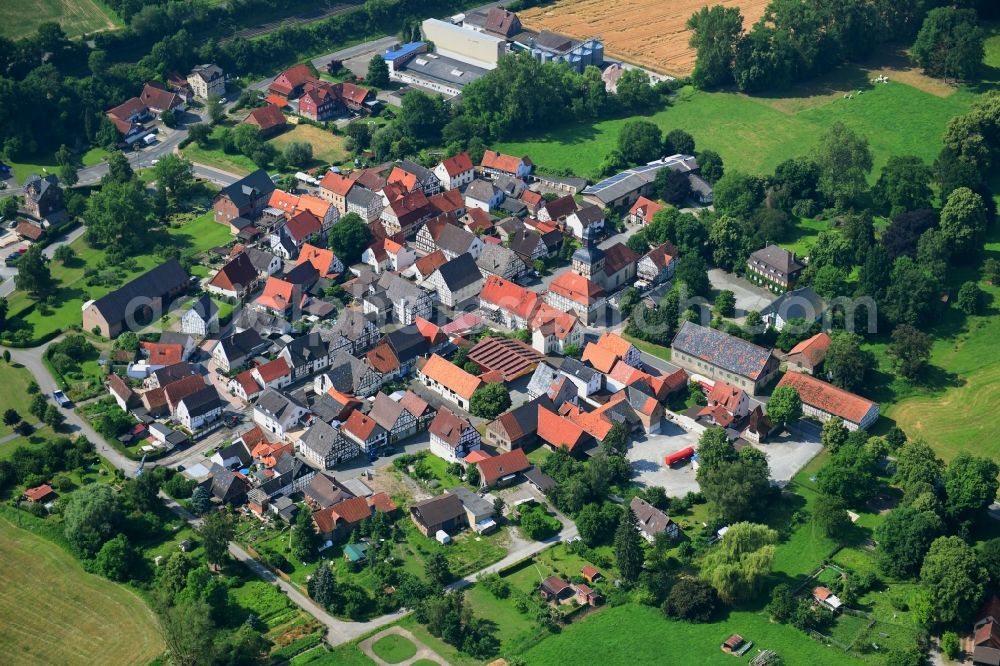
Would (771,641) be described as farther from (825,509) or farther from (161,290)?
(161,290)

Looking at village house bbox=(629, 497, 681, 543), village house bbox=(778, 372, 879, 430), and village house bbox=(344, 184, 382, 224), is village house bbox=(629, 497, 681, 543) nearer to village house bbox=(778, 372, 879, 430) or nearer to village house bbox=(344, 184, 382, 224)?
village house bbox=(778, 372, 879, 430)

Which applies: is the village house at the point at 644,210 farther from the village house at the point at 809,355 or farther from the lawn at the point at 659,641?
the lawn at the point at 659,641

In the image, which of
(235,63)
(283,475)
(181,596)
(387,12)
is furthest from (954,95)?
(181,596)

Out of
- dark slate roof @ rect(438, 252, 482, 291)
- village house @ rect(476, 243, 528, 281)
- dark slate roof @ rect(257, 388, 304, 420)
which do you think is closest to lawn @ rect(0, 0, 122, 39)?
village house @ rect(476, 243, 528, 281)

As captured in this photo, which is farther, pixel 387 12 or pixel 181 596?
pixel 387 12

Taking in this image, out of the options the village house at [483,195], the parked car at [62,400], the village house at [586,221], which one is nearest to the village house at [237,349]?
the parked car at [62,400]

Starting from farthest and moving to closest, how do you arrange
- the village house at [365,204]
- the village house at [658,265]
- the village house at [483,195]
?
the village house at [483,195] < the village house at [365,204] < the village house at [658,265]
